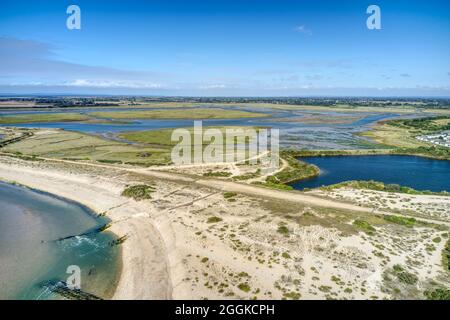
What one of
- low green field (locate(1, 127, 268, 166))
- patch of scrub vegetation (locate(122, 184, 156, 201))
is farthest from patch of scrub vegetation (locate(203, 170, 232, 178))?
low green field (locate(1, 127, 268, 166))

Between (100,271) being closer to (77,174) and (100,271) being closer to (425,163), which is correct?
(77,174)

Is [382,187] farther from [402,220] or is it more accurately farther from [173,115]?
[173,115]

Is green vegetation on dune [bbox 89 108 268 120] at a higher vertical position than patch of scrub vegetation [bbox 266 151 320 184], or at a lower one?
higher

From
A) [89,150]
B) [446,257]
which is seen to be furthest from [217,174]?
[89,150]

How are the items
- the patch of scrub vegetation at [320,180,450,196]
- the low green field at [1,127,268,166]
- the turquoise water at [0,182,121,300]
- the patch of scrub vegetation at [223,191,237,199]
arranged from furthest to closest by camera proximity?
the low green field at [1,127,268,166]
the patch of scrub vegetation at [320,180,450,196]
the patch of scrub vegetation at [223,191,237,199]
the turquoise water at [0,182,121,300]

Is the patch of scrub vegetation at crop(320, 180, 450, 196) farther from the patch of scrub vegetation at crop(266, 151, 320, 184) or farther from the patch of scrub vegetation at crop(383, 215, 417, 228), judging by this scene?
the patch of scrub vegetation at crop(383, 215, 417, 228)
